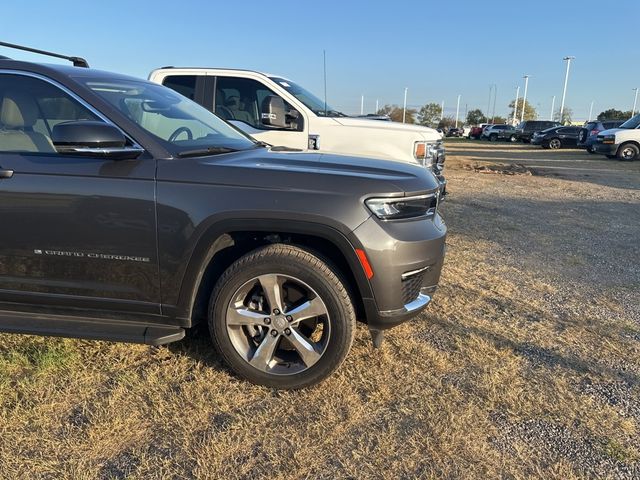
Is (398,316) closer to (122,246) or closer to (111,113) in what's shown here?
(122,246)

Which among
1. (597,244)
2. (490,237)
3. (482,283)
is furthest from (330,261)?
(597,244)

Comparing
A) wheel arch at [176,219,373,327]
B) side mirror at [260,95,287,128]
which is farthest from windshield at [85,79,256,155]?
Answer: side mirror at [260,95,287,128]

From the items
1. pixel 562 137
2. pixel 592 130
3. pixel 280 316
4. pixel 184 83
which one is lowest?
pixel 280 316

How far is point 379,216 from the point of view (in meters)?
2.74

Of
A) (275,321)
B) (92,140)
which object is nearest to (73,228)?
(92,140)

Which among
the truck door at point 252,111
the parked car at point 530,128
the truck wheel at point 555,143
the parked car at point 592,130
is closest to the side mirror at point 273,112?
the truck door at point 252,111

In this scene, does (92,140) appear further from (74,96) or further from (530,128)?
(530,128)

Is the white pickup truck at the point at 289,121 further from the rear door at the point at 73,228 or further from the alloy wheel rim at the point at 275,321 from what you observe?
the alloy wheel rim at the point at 275,321

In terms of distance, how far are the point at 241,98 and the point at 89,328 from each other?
434cm

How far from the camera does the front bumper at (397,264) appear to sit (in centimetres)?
270

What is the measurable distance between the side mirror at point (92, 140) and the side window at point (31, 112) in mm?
257

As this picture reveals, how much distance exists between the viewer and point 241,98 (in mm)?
6453

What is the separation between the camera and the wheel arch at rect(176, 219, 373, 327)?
2689 mm

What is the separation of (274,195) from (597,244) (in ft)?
17.5
